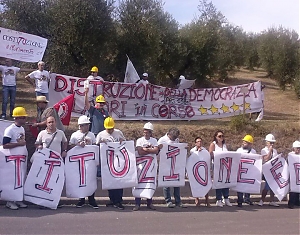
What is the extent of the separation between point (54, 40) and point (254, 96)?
7.18 m

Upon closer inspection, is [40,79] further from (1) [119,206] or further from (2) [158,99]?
(1) [119,206]

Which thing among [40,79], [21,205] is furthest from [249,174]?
[40,79]

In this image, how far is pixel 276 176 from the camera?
10273 mm

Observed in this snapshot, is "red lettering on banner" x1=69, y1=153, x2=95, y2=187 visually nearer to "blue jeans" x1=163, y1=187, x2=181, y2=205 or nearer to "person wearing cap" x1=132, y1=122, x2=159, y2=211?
"person wearing cap" x1=132, y1=122, x2=159, y2=211

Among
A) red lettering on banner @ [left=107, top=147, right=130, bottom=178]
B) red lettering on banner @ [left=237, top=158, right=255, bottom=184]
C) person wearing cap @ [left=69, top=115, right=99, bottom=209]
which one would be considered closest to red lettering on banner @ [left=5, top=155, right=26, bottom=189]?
person wearing cap @ [left=69, top=115, right=99, bottom=209]

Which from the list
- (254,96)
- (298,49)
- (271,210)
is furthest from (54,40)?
(298,49)

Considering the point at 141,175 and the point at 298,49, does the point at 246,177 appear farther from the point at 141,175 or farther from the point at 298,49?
the point at 298,49

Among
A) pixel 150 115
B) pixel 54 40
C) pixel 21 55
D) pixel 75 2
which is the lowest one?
pixel 150 115

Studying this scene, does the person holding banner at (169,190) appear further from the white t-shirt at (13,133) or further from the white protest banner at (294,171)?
the white t-shirt at (13,133)

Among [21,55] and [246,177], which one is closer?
[246,177]

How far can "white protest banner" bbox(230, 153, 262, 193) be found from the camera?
10.2 m

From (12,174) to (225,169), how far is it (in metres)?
4.04

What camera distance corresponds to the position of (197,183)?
993 centimetres

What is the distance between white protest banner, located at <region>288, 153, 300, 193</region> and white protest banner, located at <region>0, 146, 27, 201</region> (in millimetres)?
5211
